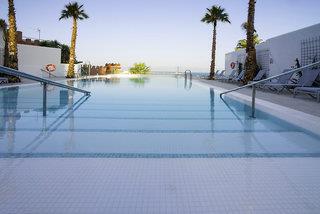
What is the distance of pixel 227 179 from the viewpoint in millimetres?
3314

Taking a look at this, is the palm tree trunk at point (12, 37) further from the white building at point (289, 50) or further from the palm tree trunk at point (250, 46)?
the white building at point (289, 50)

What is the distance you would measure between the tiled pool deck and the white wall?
2389 cm

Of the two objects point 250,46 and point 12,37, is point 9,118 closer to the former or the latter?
point 12,37

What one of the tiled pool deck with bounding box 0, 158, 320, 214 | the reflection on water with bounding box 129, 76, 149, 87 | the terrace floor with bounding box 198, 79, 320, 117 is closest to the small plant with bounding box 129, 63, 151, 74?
the reflection on water with bounding box 129, 76, 149, 87

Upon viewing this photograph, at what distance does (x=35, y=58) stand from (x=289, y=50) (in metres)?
19.3

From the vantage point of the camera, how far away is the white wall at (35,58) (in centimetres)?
2627

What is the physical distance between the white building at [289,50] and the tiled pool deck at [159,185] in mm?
10382

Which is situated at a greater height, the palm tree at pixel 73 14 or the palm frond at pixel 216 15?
the palm frond at pixel 216 15

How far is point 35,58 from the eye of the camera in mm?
27828

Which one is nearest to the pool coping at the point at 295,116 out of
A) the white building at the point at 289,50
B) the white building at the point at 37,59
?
the white building at the point at 289,50

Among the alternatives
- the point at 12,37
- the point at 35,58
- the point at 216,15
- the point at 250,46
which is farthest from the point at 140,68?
the point at 12,37

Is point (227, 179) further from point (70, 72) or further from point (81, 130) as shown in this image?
point (70, 72)

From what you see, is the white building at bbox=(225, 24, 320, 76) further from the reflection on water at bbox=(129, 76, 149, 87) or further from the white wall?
the white wall

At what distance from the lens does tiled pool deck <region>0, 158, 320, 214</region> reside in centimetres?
264
